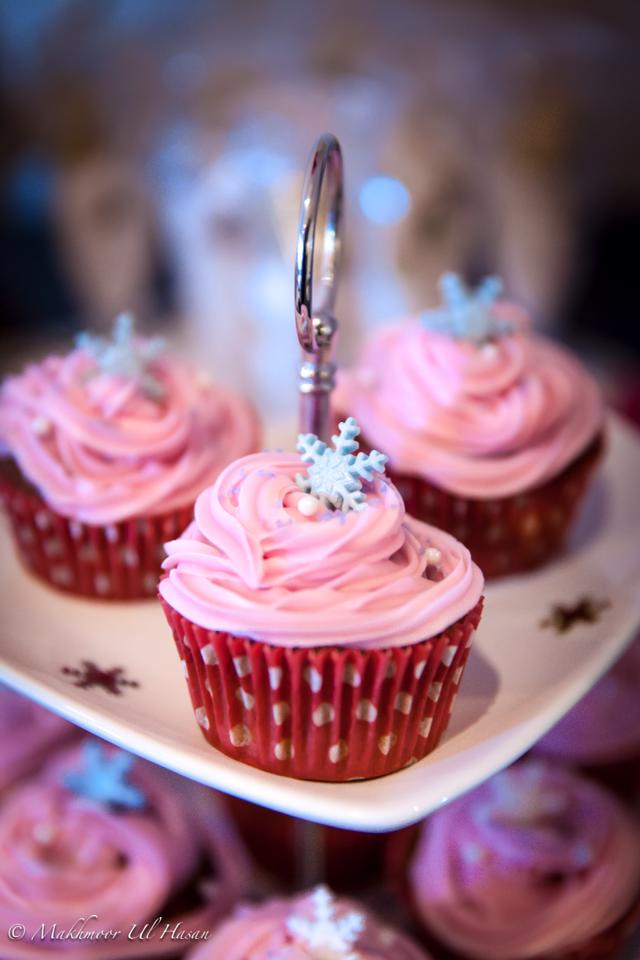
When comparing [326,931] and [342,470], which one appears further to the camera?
[326,931]

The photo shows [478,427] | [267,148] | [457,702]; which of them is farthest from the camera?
[267,148]

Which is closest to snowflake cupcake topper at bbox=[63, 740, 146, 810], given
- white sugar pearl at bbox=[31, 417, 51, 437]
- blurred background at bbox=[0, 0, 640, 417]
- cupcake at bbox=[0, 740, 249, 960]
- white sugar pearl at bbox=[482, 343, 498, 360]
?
cupcake at bbox=[0, 740, 249, 960]

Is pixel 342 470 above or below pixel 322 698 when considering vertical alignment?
above

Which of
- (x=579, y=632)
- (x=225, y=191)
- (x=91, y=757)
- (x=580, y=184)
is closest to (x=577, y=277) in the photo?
(x=580, y=184)

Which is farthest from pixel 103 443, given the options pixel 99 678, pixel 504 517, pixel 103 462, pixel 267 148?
pixel 267 148

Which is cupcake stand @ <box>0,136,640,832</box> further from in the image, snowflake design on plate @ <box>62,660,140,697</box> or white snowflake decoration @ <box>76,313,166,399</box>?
white snowflake decoration @ <box>76,313,166,399</box>

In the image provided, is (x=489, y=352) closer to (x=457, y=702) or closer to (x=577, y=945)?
(x=457, y=702)

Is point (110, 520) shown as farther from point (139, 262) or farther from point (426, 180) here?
point (139, 262)

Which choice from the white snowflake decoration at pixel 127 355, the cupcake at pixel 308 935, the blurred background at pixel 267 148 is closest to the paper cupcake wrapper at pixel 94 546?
the white snowflake decoration at pixel 127 355
